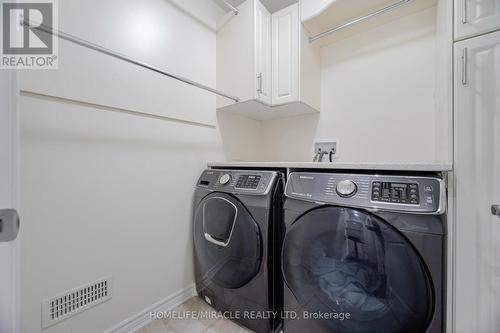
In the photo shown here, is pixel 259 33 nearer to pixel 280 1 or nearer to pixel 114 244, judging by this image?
pixel 280 1

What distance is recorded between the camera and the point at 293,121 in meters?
1.97

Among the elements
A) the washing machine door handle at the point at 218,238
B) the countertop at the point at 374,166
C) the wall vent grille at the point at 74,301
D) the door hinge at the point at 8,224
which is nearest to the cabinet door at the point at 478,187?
the countertop at the point at 374,166

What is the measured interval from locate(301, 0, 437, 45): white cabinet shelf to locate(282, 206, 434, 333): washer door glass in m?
1.40

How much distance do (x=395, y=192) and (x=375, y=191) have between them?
7 centimetres

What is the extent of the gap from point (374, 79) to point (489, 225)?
1.17m

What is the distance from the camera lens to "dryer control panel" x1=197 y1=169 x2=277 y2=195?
44.6 inches

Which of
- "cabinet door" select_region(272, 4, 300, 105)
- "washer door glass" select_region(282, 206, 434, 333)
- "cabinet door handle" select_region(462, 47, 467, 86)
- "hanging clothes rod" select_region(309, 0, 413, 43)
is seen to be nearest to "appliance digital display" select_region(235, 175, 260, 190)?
"washer door glass" select_region(282, 206, 434, 333)

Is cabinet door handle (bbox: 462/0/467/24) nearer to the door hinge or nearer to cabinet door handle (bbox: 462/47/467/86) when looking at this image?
cabinet door handle (bbox: 462/47/467/86)

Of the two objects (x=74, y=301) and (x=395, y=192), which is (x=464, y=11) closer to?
(x=395, y=192)

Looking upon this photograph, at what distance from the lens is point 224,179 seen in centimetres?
133

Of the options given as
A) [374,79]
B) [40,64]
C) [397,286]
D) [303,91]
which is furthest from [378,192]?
[40,64]

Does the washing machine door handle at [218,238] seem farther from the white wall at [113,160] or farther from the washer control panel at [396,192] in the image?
the washer control panel at [396,192]

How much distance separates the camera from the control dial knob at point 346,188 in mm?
874

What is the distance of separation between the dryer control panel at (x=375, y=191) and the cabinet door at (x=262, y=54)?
2.69 feet
